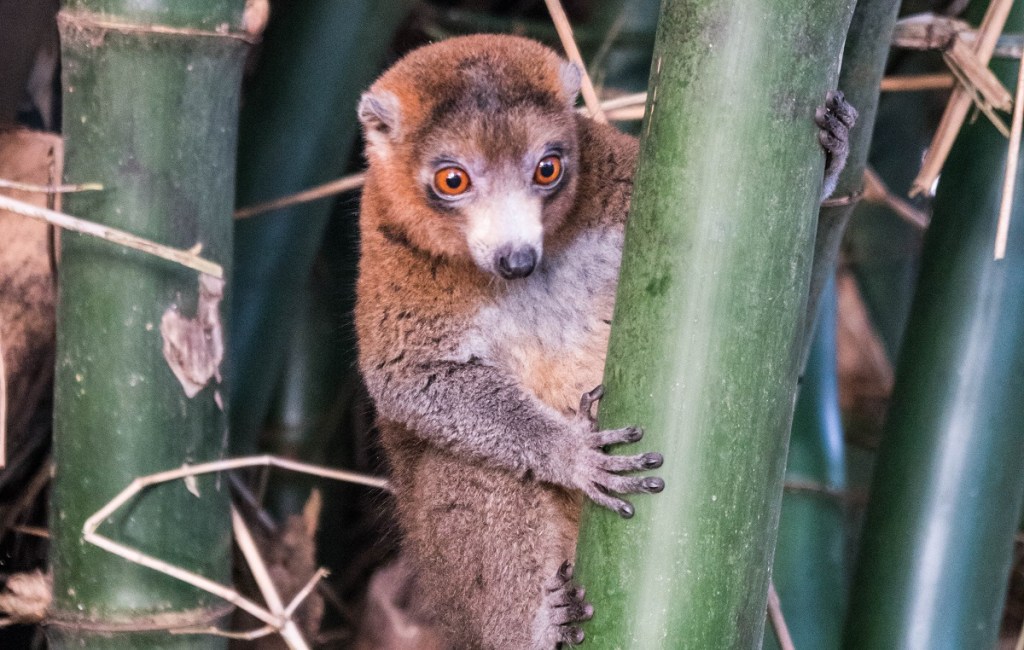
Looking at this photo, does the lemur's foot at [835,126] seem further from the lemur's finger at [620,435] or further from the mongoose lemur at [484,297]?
the mongoose lemur at [484,297]

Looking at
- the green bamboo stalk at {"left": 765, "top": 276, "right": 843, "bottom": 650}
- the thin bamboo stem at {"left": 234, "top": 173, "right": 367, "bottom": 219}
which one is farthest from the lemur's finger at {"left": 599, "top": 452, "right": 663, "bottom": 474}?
the thin bamboo stem at {"left": 234, "top": 173, "right": 367, "bottom": 219}

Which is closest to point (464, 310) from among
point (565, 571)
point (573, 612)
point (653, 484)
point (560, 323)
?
point (560, 323)

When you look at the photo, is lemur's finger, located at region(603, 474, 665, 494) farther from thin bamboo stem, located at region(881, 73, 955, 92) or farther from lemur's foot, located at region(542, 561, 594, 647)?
thin bamboo stem, located at region(881, 73, 955, 92)

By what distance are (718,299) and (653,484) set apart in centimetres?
29

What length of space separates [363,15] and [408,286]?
743 millimetres

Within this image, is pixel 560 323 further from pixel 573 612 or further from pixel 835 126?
pixel 835 126

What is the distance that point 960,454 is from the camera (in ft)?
7.68

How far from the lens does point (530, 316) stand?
2.86 metres

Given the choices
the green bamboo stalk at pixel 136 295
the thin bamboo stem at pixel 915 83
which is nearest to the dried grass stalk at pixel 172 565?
the green bamboo stalk at pixel 136 295

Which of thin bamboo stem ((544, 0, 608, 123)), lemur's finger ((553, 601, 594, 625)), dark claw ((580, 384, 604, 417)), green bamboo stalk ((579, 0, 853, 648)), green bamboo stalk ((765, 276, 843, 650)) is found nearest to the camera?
green bamboo stalk ((579, 0, 853, 648))

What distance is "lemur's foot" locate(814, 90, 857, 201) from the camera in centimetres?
172

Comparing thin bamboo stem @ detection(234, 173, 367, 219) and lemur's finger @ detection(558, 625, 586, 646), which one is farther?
thin bamboo stem @ detection(234, 173, 367, 219)

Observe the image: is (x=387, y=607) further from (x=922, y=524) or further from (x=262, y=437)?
(x=922, y=524)

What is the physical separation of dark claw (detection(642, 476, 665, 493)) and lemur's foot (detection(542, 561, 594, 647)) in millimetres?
281
